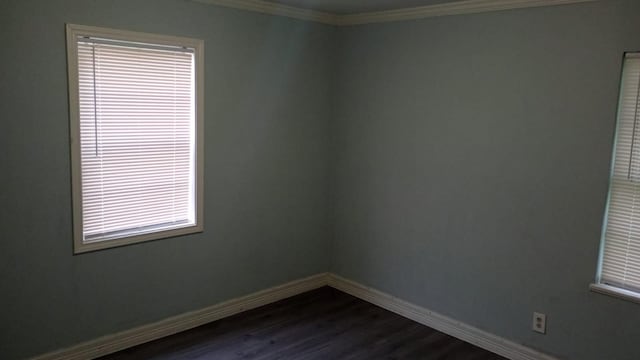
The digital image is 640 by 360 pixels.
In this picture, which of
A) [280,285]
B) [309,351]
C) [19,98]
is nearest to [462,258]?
[309,351]

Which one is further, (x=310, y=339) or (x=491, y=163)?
(x=310, y=339)

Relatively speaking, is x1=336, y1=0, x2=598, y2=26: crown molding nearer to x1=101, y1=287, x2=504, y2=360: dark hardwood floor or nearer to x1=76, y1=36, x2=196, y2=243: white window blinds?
x1=76, y1=36, x2=196, y2=243: white window blinds

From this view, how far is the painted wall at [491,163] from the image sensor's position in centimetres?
292

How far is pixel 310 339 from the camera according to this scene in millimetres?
3604

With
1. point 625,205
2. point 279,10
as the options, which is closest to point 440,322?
point 625,205

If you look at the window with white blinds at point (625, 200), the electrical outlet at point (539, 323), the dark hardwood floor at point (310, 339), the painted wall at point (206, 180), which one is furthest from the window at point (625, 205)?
the painted wall at point (206, 180)

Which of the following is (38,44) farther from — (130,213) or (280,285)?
(280,285)

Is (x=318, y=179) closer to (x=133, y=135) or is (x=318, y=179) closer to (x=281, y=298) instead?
(x=281, y=298)

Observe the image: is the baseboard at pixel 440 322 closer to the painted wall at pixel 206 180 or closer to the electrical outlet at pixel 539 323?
the electrical outlet at pixel 539 323

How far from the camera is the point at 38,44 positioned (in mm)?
2781

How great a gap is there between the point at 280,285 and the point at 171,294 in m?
0.97

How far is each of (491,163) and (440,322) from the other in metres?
1.23

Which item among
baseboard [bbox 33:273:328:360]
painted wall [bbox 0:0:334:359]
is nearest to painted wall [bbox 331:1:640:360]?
painted wall [bbox 0:0:334:359]

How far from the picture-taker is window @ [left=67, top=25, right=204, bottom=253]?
9.83ft
